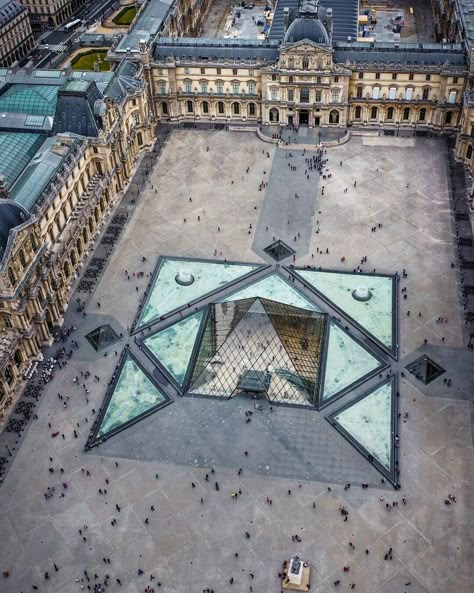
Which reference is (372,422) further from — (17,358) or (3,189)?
(3,189)

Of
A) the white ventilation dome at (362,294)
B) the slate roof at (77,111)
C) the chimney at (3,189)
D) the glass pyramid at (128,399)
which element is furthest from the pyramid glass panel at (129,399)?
the slate roof at (77,111)

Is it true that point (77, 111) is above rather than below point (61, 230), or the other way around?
above

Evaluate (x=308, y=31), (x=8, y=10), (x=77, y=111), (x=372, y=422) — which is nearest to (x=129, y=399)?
(x=372, y=422)

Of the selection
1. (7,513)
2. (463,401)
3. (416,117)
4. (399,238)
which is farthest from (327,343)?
(416,117)

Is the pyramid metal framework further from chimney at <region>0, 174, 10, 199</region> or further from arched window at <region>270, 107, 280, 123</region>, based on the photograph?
arched window at <region>270, 107, 280, 123</region>

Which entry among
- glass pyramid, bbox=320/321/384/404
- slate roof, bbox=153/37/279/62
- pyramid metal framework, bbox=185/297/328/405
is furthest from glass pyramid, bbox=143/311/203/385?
slate roof, bbox=153/37/279/62

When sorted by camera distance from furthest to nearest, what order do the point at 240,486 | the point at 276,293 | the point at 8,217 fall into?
the point at 276,293 → the point at 8,217 → the point at 240,486
